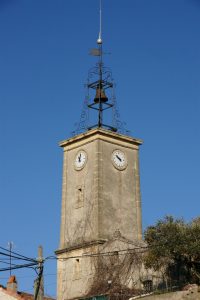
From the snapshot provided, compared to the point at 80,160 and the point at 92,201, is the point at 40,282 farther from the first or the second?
the point at 80,160

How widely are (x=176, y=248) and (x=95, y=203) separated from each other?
8643 mm

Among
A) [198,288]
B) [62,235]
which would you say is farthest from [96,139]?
[198,288]

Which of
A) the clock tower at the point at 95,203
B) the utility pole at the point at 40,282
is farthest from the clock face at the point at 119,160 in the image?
the utility pole at the point at 40,282

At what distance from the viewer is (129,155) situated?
185ft

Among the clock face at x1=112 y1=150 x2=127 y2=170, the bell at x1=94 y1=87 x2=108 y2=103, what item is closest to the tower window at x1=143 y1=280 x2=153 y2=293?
the clock face at x1=112 y1=150 x2=127 y2=170

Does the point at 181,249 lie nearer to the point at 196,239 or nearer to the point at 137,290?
the point at 196,239

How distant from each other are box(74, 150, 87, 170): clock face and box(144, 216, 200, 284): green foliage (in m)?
8.85

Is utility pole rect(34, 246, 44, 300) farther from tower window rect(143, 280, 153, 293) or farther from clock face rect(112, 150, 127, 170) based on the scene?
clock face rect(112, 150, 127, 170)

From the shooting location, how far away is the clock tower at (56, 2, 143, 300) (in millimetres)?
51281

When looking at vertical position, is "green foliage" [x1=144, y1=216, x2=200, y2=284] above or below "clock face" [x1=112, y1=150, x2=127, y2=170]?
below

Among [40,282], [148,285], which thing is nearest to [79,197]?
[148,285]

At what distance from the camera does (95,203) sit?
52281mm

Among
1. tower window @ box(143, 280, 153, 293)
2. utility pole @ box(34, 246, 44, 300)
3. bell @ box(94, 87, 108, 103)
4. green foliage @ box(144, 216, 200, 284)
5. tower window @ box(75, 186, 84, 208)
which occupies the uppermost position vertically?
bell @ box(94, 87, 108, 103)

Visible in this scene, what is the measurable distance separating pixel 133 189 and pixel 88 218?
4729 mm
